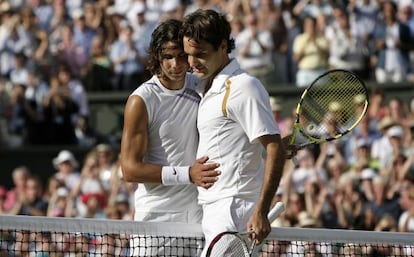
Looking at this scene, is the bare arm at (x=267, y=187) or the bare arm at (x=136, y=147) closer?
the bare arm at (x=267, y=187)

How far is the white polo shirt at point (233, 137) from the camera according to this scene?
→ 6.73 meters

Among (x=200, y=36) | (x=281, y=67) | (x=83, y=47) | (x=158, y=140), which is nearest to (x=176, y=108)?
(x=158, y=140)

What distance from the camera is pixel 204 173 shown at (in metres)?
6.90

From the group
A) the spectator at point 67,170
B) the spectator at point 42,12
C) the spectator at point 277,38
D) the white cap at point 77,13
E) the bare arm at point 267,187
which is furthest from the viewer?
the spectator at point 42,12

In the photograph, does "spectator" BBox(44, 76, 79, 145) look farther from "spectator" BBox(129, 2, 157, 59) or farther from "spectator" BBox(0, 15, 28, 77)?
"spectator" BBox(129, 2, 157, 59)

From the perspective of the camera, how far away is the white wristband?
7.07 meters

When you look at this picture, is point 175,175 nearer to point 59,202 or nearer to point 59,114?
point 59,202

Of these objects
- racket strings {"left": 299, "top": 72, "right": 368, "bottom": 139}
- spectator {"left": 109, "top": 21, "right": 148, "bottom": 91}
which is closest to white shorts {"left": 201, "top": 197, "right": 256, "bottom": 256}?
racket strings {"left": 299, "top": 72, "right": 368, "bottom": 139}

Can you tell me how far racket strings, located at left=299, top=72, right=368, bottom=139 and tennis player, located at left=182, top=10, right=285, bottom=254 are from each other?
621 mm

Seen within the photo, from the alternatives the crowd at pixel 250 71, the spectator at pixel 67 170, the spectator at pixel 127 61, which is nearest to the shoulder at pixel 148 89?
the crowd at pixel 250 71

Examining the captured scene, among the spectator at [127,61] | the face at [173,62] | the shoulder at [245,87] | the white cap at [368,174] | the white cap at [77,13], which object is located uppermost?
the face at [173,62]

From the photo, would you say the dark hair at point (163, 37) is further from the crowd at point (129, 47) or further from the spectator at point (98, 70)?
the spectator at point (98, 70)

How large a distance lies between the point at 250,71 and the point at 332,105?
29.6 feet

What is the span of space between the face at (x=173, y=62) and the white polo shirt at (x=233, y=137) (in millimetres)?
301
